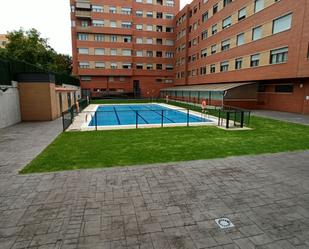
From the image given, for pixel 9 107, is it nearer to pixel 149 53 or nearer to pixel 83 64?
pixel 83 64

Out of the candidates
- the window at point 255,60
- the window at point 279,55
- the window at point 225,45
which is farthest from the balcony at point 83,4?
the window at point 279,55

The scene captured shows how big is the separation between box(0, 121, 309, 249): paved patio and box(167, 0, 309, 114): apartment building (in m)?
16.2

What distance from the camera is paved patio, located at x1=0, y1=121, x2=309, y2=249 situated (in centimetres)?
350

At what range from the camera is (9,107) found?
1464cm

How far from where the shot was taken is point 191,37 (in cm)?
4088

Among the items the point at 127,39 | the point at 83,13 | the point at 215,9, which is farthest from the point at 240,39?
the point at 83,13

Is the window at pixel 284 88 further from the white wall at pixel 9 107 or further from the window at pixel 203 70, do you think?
the white wall at pixel 9 107

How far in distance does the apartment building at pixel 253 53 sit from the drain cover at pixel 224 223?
18.3 metres

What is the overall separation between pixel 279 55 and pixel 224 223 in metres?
21.4

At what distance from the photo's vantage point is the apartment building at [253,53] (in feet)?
61.5

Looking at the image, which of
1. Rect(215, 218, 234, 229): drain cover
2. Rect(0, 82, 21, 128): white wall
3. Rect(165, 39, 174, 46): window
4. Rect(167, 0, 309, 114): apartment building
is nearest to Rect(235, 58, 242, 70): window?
Rect(167, 0, 309, 114): apartment building

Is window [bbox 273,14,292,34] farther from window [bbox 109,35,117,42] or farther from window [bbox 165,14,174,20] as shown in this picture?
window [bbox 109,35,117,42]

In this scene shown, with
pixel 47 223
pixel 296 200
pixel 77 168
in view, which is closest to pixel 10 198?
pixel 47 223

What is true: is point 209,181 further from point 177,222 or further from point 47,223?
point 47,223
